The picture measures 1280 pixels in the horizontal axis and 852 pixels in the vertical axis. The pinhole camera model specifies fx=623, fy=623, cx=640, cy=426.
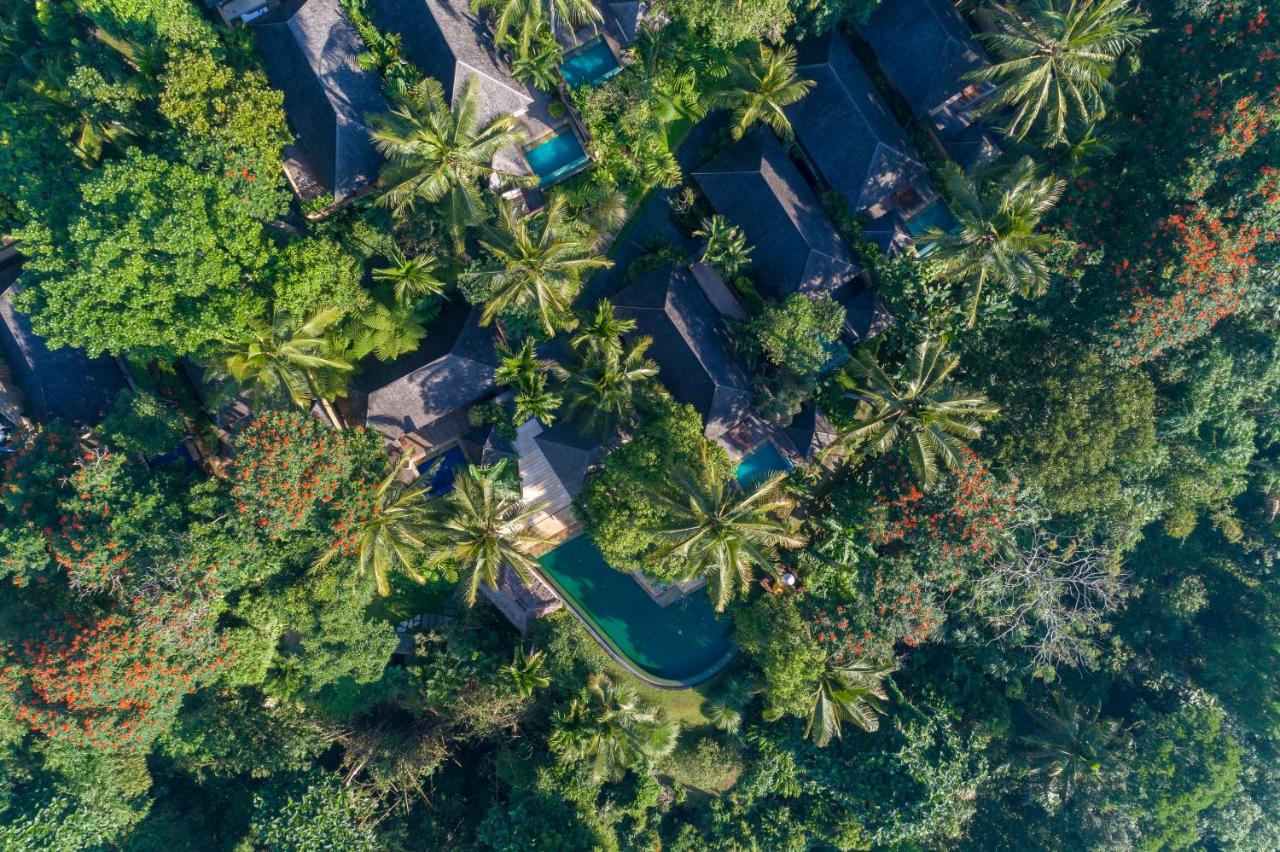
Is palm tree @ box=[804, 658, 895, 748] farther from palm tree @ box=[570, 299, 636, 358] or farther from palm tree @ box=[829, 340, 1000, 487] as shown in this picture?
palm tree @ box=[570, 299, 636, 358]

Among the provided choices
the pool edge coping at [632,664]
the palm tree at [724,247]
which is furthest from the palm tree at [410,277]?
the pool edge coping at [632,664]

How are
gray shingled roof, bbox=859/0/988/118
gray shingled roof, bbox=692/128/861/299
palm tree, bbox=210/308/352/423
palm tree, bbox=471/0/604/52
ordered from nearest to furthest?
palm tree, bbox=210/308/352/423, palm tree, bbox=471/0/604/52, gray shingled roof, bbox=859/0/988/118, gray shingled roof, bbox=692/128/861/299

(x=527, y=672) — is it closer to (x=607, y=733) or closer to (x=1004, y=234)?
(x=607, y=733)

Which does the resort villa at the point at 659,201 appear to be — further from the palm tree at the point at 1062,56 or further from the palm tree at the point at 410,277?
the palm tree at the point at 1062,56

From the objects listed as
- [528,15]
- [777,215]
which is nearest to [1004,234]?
[777,215]

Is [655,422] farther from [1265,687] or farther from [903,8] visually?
[1265,687]

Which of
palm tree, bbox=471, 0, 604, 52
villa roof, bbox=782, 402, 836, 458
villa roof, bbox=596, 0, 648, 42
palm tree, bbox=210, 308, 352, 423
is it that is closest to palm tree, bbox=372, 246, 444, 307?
palm tree, bbox=210, 308, 352, 423
